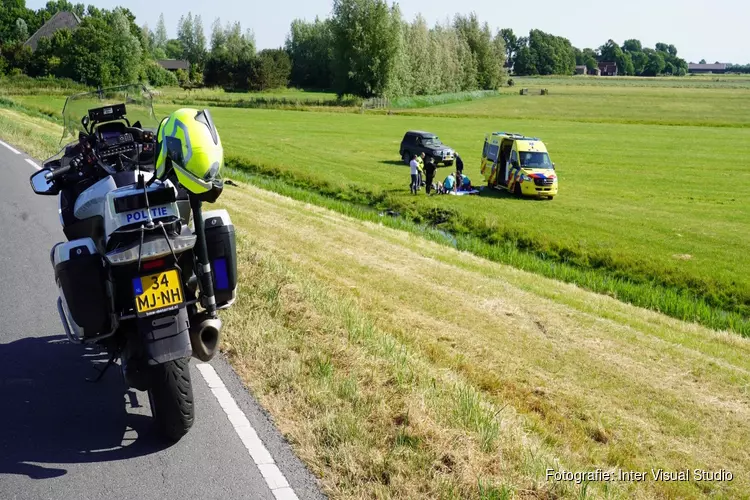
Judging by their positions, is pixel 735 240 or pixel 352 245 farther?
pixel 735 240

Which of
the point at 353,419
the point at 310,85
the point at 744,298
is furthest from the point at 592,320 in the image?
the point at 310,85

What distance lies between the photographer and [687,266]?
18.1 metres

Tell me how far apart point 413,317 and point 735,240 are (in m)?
15.2

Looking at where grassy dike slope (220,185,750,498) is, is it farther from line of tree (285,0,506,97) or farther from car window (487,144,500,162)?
line of tree (285,0,506,97)

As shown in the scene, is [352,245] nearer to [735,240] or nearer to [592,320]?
[592,320]

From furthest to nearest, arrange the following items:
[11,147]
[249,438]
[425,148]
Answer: [425,148] < [11,147] < [249,438]

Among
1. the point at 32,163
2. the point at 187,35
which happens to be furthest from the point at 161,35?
the point at 32,163

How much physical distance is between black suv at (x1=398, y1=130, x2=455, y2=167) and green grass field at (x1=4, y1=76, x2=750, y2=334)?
2.34ft

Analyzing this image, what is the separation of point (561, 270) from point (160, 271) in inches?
599

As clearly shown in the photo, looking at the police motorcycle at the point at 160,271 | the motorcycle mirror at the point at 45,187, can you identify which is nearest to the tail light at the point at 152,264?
the police motorcycle at the point at 160,271

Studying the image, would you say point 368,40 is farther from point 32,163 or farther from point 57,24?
point 32,163

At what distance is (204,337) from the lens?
4.73 meters

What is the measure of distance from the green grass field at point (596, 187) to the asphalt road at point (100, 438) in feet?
41.3

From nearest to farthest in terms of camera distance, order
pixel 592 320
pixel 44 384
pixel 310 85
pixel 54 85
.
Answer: pixel 44 384 < pixel 592 320 < pixel 54 85 < pixel 310 85
